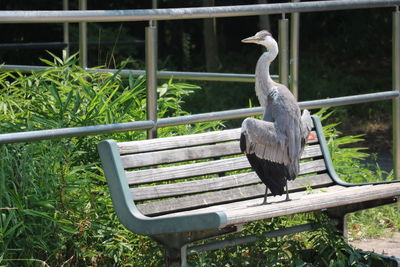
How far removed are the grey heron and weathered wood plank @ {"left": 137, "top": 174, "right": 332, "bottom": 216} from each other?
0.67 ft

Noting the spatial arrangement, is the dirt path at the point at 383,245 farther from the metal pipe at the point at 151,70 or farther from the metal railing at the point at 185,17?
the metal pipe at the point at 151,70

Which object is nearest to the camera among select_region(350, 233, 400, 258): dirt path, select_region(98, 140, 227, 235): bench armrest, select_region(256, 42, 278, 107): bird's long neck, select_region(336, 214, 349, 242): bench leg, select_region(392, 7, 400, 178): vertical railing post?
select_region(98, 140, 227, 235): bench armrest

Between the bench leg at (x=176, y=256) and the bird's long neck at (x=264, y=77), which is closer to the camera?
the bench leg at (x=176, y=256)

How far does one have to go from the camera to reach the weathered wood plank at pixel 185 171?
12.7 feet

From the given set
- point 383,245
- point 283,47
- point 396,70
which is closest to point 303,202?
point 283,47

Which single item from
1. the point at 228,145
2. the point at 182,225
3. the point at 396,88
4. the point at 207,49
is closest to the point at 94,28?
the point at 207,49

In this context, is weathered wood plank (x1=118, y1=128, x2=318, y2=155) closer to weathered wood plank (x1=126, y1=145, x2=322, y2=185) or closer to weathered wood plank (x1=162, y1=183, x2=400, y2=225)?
weathered wood plank (x1=126, y1=145, x2=322, y2=185)

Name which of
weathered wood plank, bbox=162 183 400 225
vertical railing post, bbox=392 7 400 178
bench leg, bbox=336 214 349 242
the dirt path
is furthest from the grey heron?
vertical railing post, bbox=392 7 400 178

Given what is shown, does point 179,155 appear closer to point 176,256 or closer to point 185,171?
point 185,171

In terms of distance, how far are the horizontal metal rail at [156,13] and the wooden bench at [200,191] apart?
56cm

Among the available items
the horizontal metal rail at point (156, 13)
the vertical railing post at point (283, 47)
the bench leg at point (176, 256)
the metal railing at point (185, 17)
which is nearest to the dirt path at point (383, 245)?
the metal railing at point (185, 17)

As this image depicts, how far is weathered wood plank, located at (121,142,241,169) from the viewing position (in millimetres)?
3893

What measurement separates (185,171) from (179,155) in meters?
0.08

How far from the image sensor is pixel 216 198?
4.13 m
